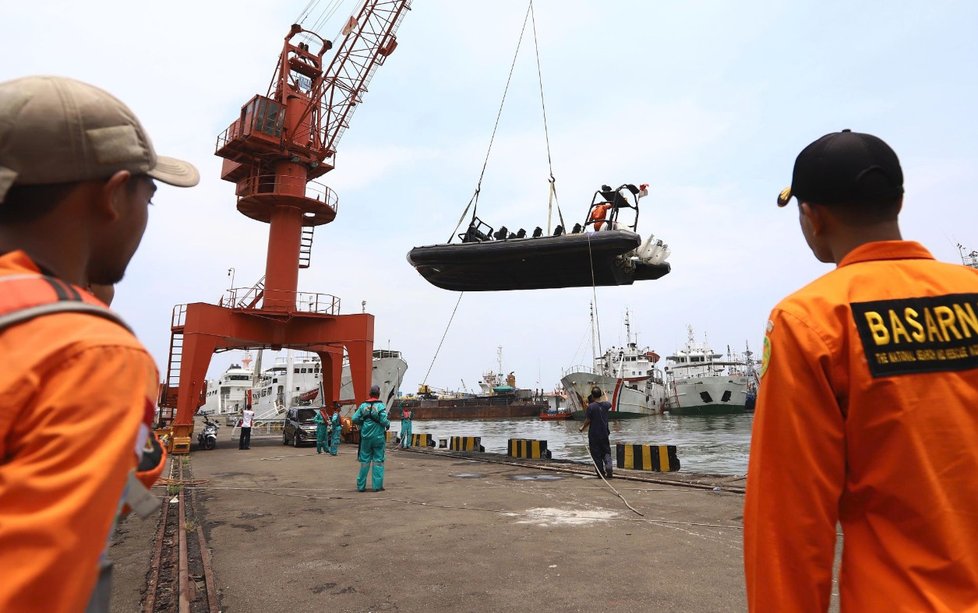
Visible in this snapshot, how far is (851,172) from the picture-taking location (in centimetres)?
142

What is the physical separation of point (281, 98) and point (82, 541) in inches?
916

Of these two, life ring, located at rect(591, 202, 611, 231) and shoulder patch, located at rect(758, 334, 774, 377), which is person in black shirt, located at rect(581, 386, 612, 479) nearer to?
life ring, located at rect(591, 202, 611, 231)

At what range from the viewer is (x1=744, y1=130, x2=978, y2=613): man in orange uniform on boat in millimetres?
1172

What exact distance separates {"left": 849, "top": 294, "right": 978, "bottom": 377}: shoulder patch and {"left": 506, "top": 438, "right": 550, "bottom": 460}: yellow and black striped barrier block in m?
13.5

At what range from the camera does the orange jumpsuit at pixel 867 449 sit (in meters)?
1.18

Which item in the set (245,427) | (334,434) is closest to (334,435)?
(334,434)

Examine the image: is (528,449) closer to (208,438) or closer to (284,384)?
(208,438)

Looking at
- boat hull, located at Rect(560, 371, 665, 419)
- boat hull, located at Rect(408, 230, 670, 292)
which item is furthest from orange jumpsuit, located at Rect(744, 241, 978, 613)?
boat hull, located at Rect(560, 371, 665, 419)

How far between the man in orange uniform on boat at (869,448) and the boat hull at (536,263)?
38.1 ft

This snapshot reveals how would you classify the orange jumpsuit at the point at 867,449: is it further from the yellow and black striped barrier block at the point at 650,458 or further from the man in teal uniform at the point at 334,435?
the man in teal uniform at the point at 334,435

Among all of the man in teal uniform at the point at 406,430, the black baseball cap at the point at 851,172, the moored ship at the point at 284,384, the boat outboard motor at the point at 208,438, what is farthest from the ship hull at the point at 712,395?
the black baseball cap at the point at 851,172

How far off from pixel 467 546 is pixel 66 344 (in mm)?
5002

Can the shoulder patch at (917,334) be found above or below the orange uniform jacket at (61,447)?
above

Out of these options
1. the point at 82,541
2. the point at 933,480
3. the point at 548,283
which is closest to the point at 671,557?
the point at 933,480
